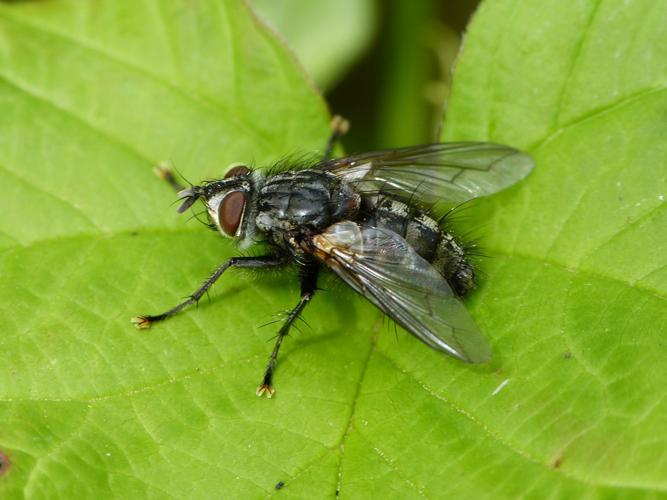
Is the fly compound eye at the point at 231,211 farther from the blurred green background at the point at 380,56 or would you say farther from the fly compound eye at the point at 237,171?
the blurred green background at the point at 380,56

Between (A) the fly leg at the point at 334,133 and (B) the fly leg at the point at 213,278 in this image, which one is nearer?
(B) the fly leg at the point at 213,278

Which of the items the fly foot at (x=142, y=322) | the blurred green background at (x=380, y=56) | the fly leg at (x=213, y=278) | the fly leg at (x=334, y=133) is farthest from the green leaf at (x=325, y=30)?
the fly foot at (x=142, y=322)

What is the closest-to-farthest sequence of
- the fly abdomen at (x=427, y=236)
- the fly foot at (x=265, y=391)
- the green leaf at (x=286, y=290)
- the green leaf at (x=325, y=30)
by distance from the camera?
the green leaf at (x=286, y=290) < the fly foot at (x=265, y=391) < the fly abdomen at (x=427, y=236) < the green leaf at (x=325, y=30)

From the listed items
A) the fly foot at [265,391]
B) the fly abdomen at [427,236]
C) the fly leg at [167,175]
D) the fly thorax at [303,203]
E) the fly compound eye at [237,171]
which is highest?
the fly abdomen at [427,236]

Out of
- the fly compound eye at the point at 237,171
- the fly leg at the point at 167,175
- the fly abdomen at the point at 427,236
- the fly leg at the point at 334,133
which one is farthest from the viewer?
the fly leg at the point at 334,133

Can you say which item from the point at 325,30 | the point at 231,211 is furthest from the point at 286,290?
the point at 325,30

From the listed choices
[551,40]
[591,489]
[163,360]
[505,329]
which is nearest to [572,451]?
[591,489]

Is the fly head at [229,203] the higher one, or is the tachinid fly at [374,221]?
the tachinid fly at [374,221]

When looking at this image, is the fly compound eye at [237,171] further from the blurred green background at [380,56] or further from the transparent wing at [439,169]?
the blurred green background at [380,56]

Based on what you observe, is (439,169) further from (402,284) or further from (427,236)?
(402,284)
